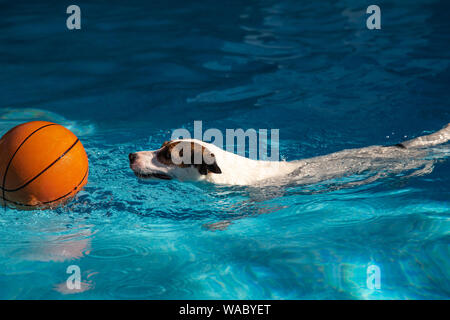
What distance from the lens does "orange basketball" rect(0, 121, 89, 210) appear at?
4195 millimetres

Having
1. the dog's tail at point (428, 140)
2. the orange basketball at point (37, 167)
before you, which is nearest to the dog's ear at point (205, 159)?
the orange basketball at point (37, 167)

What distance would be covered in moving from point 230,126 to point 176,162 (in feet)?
9.58

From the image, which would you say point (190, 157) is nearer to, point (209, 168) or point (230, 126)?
point (209, 168)

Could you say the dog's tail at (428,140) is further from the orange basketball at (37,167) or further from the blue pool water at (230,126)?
the orange basketball at (37,167)

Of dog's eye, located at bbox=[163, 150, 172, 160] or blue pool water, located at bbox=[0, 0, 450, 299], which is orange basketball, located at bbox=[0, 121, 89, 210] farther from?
dog's eye, located at bbox=[163, 150, 172, 160]

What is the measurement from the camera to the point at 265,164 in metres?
5.76

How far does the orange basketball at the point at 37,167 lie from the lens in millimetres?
4195

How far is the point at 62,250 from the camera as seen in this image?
4352 millimetres

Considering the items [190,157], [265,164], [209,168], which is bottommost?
[265,164]

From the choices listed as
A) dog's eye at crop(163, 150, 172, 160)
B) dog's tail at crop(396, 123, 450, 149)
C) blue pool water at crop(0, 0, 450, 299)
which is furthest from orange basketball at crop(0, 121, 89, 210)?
dog's tail at crop(396, 123, 450, 149)

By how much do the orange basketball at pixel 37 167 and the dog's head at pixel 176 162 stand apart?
78cm

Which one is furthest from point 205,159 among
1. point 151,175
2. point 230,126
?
point 230,126
